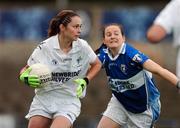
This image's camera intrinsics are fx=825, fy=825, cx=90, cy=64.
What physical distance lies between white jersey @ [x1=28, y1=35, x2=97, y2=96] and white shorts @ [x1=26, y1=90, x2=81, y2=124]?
0.24 ft

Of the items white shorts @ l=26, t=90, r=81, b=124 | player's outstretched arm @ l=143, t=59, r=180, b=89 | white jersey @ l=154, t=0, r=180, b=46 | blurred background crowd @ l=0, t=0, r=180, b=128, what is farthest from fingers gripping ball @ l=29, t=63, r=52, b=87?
blurred background crowd @ l=0, t=0, r=180, b=128

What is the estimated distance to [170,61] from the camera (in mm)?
21422

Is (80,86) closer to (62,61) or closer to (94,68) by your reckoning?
(62,61)

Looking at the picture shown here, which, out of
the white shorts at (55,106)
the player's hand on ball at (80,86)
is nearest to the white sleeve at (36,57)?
the white shorts at (55,106)

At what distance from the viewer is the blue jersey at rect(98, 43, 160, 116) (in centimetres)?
966

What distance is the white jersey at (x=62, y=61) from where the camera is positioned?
9773mm

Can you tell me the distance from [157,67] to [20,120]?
7010 millimetres

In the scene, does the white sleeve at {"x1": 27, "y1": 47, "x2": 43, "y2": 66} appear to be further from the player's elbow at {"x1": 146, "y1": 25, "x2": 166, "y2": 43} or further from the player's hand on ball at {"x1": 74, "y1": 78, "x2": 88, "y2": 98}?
the player's elbow at {"x1": 146, "y1": 25, "x2": 166, "y2": 43}

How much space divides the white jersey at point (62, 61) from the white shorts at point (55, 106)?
7 cm

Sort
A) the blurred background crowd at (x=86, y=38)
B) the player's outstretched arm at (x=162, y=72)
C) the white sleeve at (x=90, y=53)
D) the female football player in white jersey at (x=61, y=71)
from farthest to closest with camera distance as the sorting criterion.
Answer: the blurred background crowd at (x=86, y=38) < the white sleeve at (x=90, y=53) < the female football player in white jersey at (x=61, y=71) < the player's outstretched arm at (x=162, y=72)

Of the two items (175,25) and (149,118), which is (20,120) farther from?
(175,25)

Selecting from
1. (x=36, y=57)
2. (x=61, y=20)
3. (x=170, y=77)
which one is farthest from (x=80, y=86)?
(x=170, y=77)

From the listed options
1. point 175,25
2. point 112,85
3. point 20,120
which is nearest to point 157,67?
point 112,85

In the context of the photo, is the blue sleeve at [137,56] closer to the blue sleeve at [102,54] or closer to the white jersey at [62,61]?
the blue sleeve at [102,54]
